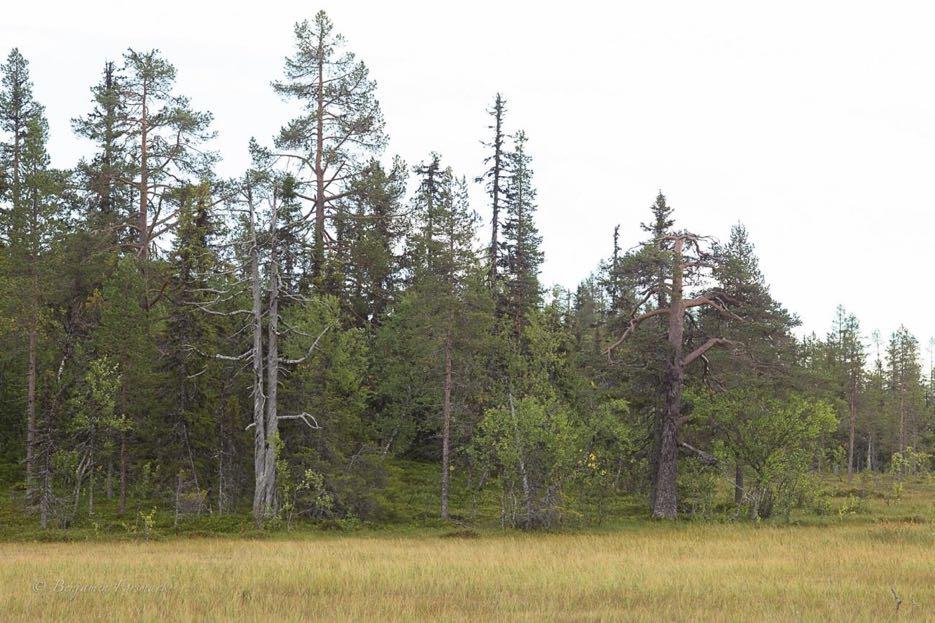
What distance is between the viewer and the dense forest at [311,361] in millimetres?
30969

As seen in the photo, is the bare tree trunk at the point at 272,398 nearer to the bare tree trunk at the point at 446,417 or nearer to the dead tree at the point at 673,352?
the bare tree trunk at the point at 446,417

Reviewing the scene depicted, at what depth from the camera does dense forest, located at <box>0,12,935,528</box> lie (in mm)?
30969

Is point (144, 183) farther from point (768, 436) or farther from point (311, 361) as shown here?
point (768, 436)

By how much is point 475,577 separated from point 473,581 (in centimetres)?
64

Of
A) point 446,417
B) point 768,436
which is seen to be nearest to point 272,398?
point 446,417

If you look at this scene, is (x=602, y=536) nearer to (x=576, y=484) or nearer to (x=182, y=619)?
(x=576, y=484)

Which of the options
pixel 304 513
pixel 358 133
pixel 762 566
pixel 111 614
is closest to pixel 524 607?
pixel 111 614

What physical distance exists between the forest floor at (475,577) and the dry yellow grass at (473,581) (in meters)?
0.05

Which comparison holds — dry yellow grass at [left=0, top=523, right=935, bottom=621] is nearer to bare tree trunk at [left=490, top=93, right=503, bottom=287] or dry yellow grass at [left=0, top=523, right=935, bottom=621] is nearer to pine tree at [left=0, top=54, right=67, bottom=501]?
pine tree at [left=0, top=54, right=67, bottom=501]

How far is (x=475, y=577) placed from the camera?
16203 millimetres

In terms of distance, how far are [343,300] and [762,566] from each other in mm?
30401

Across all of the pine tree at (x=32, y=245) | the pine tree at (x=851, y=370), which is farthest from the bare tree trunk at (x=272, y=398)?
the pine tree at (x=851, y=370)

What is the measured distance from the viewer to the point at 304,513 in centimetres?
3206

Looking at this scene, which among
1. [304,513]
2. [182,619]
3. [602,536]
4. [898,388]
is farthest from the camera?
[898,388]
